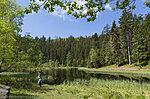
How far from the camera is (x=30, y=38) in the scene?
53.4ft

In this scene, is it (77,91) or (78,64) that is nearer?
(77,91)

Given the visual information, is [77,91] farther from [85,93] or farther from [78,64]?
[78,64]

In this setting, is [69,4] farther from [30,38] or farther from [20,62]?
[30,38]

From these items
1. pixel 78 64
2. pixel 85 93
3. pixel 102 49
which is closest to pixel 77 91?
pixel 85 93

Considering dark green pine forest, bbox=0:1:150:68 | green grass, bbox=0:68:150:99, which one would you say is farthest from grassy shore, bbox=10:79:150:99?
dark green pine forest, bbox=0:1:150:68

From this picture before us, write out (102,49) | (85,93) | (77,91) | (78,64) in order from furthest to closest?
(78,64)
(102,49)
(77,91)
(85,93)

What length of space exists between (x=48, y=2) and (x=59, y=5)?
392mm

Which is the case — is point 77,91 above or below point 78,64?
above

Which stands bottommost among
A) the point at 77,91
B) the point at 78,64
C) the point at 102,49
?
the point at 78,64

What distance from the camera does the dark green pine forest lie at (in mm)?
7524

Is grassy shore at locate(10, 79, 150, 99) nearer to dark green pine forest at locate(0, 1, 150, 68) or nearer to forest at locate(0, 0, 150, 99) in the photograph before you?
forest at locate(0, 0, 150, 99)

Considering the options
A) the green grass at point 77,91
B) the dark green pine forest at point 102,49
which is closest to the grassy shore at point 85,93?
the green grass at point 77,91

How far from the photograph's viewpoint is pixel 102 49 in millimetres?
64438

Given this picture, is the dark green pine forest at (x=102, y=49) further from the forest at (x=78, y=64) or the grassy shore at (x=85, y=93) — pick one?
the grassy shore at (x=85, y=93)
